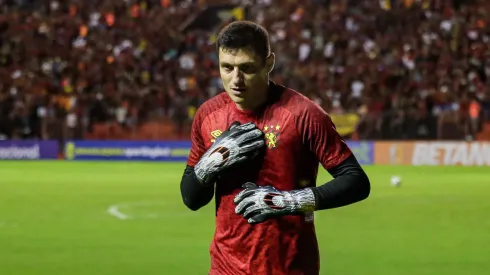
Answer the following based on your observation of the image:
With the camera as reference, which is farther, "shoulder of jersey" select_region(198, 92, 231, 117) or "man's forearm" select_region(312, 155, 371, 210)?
"shoulder of jersey" select_region(198, 92, 231, 117)

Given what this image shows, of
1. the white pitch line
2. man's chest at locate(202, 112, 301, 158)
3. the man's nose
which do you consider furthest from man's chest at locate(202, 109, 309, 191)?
the white pitch line

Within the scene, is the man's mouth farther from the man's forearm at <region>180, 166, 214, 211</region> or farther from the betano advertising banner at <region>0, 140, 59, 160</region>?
the betano advertising banner at <region>0, 140, 59, 160</region>

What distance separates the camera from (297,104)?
4.11 meters

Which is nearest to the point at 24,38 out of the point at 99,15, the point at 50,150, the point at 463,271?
the point at 99,15

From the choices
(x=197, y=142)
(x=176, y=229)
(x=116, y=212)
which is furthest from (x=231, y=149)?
(x=116, y=212)

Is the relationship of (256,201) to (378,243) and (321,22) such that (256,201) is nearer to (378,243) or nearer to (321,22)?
(378,243)

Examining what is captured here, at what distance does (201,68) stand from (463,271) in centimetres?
2214

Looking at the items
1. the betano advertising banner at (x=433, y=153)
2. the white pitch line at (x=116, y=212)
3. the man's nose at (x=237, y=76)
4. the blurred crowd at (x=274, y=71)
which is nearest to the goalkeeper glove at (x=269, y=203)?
the man's nose at (x=237, y=76)

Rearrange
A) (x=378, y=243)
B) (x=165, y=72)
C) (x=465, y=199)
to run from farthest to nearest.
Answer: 1. (x=165, y=72)
2. (x=465, y=199)
3. (x=378, y=243)

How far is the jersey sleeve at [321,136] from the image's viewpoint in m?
4.05

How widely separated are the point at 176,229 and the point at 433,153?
16.1m

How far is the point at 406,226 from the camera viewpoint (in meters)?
13.5

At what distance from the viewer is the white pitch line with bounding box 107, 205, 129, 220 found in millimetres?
14617

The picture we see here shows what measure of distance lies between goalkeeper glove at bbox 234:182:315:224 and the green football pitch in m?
5.60
